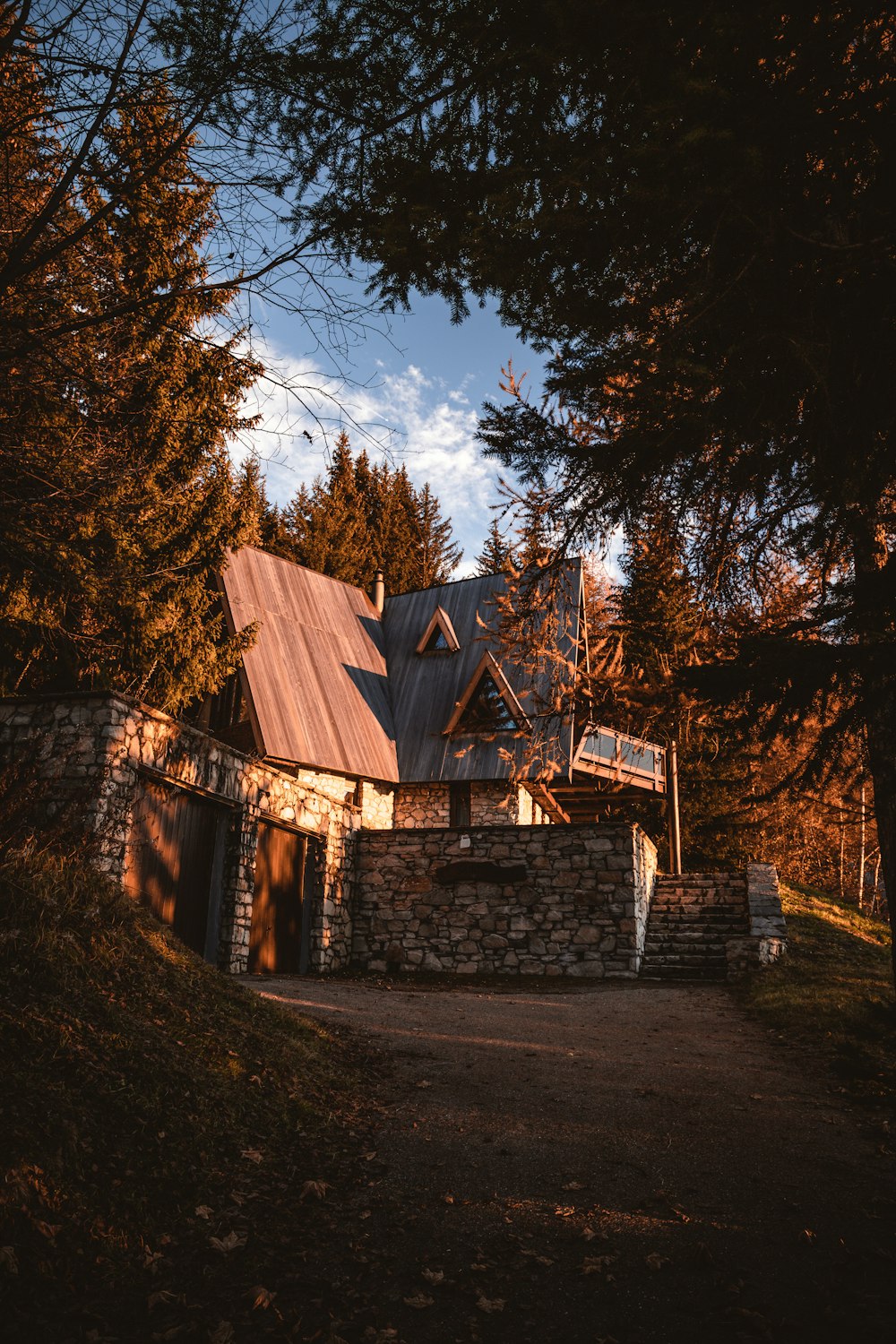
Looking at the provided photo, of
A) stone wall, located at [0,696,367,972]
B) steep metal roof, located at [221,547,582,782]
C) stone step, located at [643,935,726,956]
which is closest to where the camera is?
stone wall, located at [0,696,367,972]

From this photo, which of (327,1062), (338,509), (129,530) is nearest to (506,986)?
(327,1062)

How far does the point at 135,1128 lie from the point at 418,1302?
143 centimetres

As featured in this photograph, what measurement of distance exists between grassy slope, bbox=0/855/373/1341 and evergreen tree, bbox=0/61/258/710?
240cm

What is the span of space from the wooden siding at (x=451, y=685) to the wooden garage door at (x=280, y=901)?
18.0 feet

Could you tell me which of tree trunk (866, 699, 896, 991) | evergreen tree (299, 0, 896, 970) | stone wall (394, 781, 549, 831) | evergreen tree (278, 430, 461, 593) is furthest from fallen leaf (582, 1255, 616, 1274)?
evergreen tree (278, 430, 461, 593)

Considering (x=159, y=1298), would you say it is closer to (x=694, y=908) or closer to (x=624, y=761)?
(x=694, y=908)

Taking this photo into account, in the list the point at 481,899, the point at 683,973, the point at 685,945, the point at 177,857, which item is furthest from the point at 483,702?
the point at 177,857

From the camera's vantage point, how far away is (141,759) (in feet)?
32.0

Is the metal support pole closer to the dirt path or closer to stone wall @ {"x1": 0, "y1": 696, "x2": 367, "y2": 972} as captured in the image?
stone wall @ {"x1": 0, "y1": 696, "x2": 367, "y2": 972}

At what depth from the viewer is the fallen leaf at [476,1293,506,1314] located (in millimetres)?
2744

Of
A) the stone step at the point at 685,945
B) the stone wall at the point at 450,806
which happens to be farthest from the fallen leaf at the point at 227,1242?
the stone wall at the point at 450,806

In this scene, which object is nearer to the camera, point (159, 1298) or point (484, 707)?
point (159, 1298)

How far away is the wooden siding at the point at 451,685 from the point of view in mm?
18845

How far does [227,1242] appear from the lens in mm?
3039
